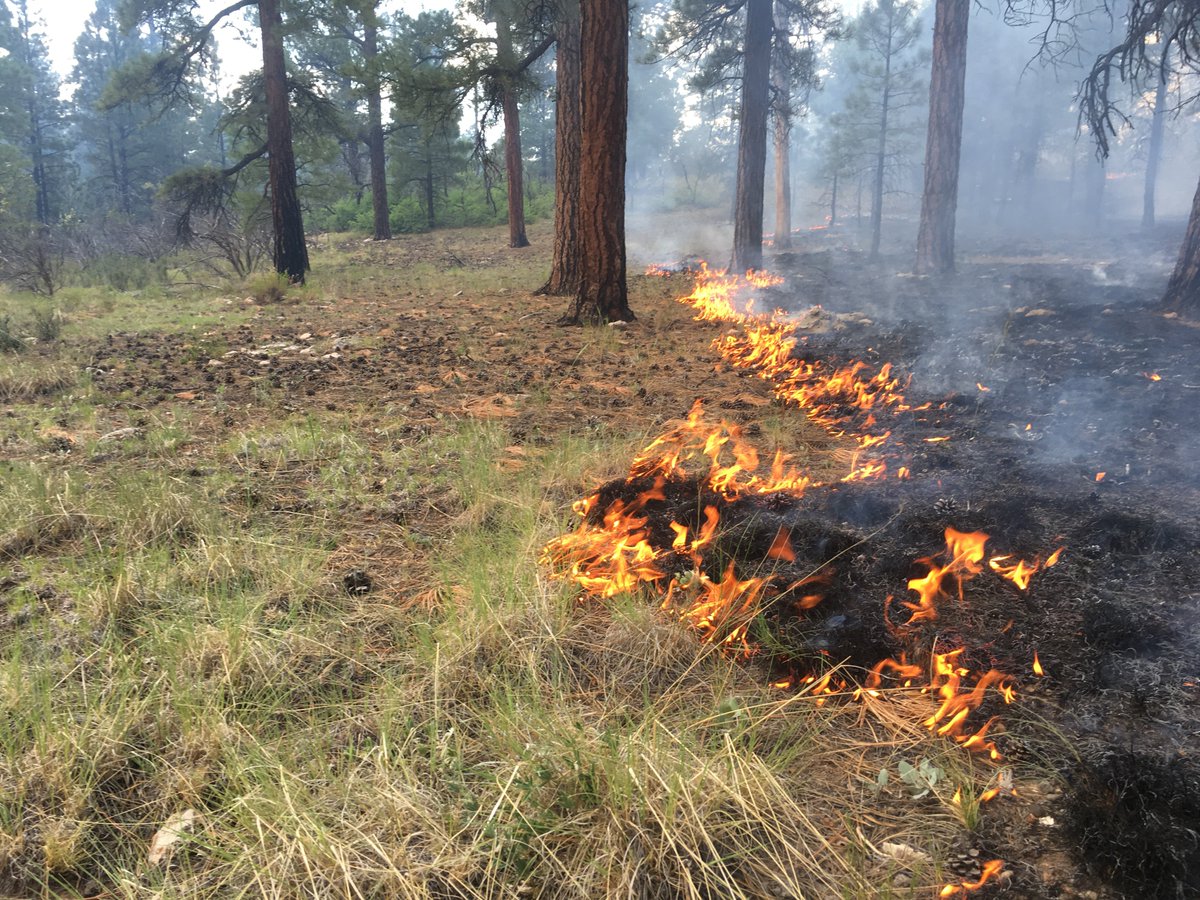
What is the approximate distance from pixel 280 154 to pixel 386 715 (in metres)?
13.1

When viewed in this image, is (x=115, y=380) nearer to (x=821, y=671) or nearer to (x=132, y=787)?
(x=132, y=787)

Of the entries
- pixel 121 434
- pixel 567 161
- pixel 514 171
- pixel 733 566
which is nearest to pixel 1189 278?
pixel 733 566

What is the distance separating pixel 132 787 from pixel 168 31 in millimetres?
15052

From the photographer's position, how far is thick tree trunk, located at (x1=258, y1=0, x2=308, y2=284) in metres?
11.9

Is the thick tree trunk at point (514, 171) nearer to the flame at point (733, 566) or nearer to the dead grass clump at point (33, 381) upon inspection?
the dead grass clump at point (33, 381)

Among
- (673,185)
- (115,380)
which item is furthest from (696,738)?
(673,185)

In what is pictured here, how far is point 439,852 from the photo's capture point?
1.53 meters

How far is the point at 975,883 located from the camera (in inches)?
58.1

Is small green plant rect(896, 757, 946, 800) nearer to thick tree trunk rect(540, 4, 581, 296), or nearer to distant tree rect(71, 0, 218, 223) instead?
thick tree trunk rect(540, 4, 581, 296)

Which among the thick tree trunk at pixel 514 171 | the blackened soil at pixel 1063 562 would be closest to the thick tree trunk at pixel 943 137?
the blackened soil at pixel 1063 562

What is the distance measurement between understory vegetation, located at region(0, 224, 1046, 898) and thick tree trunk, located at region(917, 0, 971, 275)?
1105cm

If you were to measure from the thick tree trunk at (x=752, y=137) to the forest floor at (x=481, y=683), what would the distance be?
9559 millimetres

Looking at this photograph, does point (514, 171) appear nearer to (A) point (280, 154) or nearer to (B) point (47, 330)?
(A) point (280, 154)

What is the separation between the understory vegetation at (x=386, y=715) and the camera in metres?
1.53
